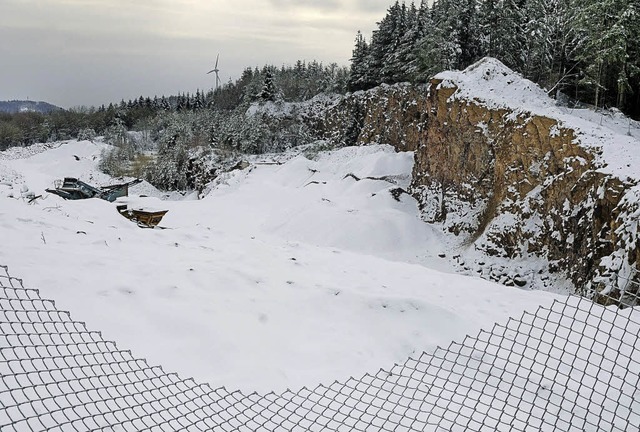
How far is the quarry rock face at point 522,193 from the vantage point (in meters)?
9.77

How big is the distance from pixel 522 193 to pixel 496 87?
187 inches

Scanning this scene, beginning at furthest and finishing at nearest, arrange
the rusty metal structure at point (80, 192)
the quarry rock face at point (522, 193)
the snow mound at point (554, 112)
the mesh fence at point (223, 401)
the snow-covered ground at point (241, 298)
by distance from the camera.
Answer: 1. the rusty metal structure at point (80, 192)
2. the snow mound at point (554, 112)
3. the quarry rock face at point (522, 193)
4. the snow-covered ground at point (241, 298)
5. the mesh fence at point (223, 401)

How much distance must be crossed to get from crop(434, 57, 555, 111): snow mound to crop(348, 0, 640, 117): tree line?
14.0 ft

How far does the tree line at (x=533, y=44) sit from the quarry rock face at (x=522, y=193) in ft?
19.7

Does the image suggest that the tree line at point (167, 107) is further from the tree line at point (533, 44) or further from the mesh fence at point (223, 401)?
the mesh fence at point (223, 401)

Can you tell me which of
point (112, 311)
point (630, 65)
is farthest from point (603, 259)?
point (630, 65)

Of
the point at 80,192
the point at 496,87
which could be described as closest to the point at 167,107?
the point at 80,192

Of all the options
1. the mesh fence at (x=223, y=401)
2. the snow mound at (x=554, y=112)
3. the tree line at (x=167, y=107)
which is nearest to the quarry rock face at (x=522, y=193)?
the snow mound at (x=554, y=112)

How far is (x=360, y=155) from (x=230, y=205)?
9454 mm

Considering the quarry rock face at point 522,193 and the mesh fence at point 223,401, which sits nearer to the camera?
the mesh fence at point 223,401

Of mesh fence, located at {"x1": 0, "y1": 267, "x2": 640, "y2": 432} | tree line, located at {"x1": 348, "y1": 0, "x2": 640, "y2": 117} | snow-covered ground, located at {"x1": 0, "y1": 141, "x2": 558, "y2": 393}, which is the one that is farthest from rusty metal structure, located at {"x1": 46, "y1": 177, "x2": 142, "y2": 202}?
tree line, located at {"x1": 348, "y1": 0, "x2": 640, "y2": 117}

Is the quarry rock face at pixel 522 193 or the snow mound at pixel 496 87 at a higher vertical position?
the snow mound at pixel 496 87

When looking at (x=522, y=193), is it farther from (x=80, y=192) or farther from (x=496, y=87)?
(x=80, y=192)

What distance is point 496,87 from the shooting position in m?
16.2
